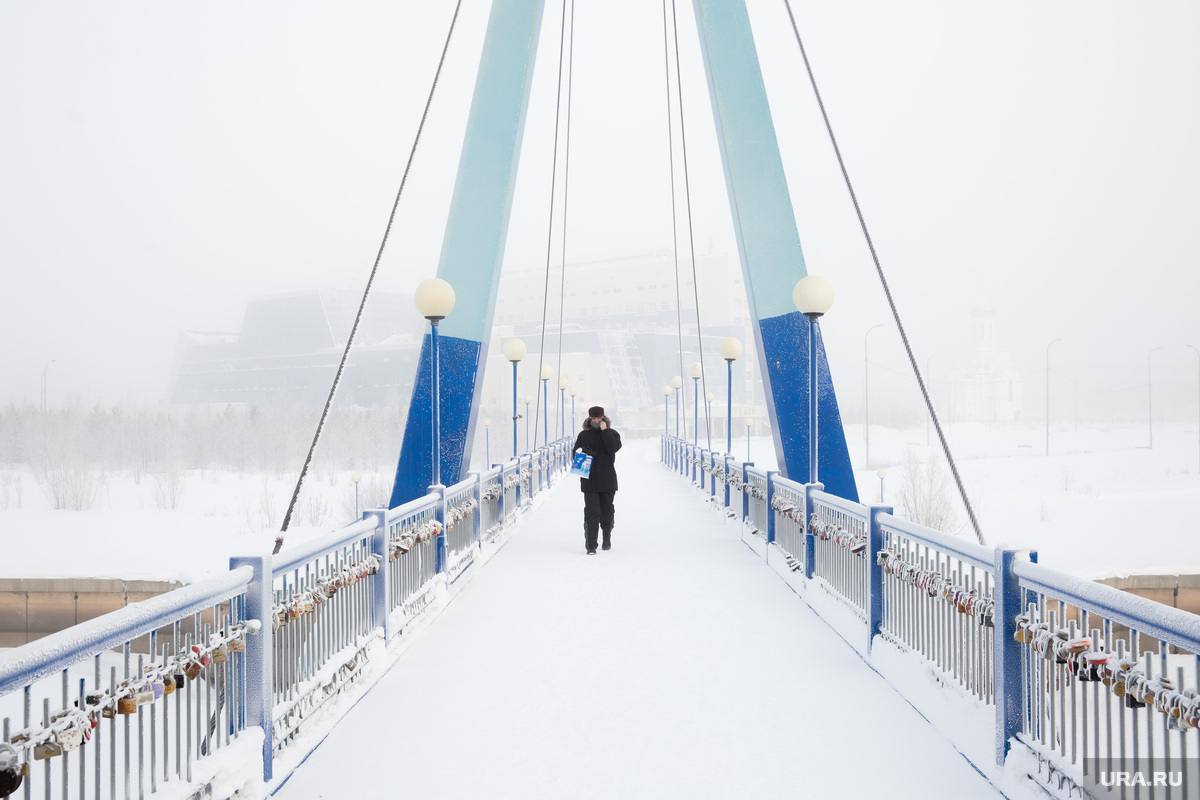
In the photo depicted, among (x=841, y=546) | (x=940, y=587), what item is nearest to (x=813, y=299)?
(x=841, y=546)

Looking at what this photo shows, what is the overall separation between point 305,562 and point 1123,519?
31.8m

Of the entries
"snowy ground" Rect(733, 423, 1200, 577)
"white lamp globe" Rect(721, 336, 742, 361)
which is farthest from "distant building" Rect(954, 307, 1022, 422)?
"white lamp globe" Rect(721, 336, 742, 361)

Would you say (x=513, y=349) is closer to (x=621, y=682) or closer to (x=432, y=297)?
(x=432, y=297)

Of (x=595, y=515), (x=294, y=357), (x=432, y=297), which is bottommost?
(x=595, y=515)

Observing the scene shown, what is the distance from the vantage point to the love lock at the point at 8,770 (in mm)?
2018

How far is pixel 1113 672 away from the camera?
106 inches

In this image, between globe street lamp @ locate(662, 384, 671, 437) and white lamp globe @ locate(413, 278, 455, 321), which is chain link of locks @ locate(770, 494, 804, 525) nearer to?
white lamp globe @ locate(413, 278, 455, 321)

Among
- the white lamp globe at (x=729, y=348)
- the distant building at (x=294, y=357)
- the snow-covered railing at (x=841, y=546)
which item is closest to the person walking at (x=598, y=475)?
the snow-covered railing at (x=841, y=546)

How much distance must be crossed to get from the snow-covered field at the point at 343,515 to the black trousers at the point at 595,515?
15.3 ft

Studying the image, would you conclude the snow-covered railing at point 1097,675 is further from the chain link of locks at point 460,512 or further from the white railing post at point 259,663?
the chain link of locks at point 460,512

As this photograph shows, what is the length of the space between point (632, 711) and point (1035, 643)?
6.83ft

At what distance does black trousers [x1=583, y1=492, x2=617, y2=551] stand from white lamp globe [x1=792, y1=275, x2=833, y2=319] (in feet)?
10.4

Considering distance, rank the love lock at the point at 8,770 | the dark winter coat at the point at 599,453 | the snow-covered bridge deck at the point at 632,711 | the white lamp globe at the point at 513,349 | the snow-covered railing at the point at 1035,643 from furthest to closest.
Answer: the white lamp globe at the point at 513,349 → the dark winter coat at the point at 599,453 → the snow-covered bridge deck at the point at 632,711 → the snow-covered railing at the point at 1035,643 → the love lock at the point at 8,770

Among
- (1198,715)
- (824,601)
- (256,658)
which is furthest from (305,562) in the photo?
(824,601)
